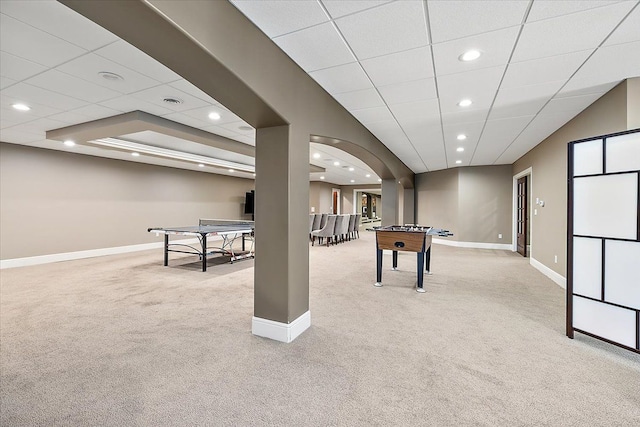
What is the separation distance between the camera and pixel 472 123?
4.30 meters

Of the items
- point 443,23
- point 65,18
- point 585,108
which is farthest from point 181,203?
point 585,108

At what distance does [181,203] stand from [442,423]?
343 inches

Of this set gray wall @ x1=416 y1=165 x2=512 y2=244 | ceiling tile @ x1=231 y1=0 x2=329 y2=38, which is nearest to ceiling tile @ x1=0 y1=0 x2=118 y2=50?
ceiling tile @ x1=231 y1=0 x2=329 y2=38

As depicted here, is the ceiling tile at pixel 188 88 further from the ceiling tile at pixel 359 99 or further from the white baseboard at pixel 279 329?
the white baseboard at pixel 279 329

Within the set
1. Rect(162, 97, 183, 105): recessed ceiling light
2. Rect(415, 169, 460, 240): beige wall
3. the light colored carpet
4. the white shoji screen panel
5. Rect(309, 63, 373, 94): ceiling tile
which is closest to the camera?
the light colored carpet

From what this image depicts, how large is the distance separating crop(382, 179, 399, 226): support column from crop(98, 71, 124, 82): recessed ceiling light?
5.42 metres

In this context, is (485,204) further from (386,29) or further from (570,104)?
(386,29)

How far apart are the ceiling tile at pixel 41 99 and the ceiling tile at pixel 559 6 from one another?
448 centimetres

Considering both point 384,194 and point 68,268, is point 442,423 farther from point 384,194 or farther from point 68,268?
point 68,268

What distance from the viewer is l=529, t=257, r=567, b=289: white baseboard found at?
13.8 ft

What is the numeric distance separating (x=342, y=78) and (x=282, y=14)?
Answer: 1003 millimetres

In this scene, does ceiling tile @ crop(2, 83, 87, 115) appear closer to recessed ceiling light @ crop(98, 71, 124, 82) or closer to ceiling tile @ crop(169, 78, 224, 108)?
recessed ceiling light @ crop(98, 71, 124, 82)

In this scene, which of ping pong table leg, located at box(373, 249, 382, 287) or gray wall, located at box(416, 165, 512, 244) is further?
gray wall, located at box(416, 165, 512, 244)

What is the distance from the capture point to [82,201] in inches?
257
